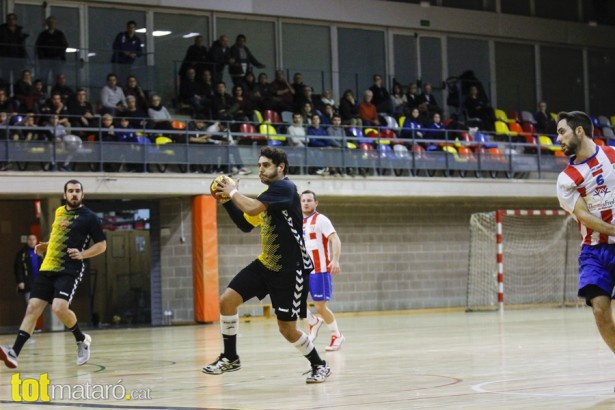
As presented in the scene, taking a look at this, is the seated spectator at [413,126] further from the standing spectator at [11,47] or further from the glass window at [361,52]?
the standing spectator at [11,47]

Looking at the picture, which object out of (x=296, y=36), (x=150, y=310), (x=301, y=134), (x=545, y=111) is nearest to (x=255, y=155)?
(x=301, y=134)

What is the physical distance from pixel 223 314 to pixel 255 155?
14.9 meters

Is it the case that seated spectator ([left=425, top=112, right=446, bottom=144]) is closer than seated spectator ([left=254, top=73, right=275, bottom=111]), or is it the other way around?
seated spectator ([left=254, top=73, right=275, bottom=111])

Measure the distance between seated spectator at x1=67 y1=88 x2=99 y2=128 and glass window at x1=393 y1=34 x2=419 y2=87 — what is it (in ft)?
38.7

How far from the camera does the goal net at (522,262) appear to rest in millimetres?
29000

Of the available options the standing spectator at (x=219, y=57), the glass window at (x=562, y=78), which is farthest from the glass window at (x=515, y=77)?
the standing spectator at (x=219, y=57)

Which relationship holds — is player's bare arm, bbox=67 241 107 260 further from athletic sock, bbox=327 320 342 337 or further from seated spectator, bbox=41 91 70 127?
seated spectator, bbox=41 91 70 127

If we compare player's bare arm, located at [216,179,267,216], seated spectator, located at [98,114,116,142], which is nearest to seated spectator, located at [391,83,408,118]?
seated spectator, located at [98,114,116,142]

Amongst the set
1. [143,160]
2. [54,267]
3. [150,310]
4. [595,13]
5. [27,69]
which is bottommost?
[150,310]

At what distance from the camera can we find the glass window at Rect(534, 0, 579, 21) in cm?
3516

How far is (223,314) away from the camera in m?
9.63

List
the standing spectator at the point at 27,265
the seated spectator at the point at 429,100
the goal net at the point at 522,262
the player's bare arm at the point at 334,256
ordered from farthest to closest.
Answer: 1. the seated spectator at the point at 429,100
2. the goal net at the point at 522,262
3. the standing spectator at the point at 27,265
4. the player's bare arm at the point at 334,256

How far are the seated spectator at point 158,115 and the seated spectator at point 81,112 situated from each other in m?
1.47

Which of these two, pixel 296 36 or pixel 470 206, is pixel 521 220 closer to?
pixel 470 206
